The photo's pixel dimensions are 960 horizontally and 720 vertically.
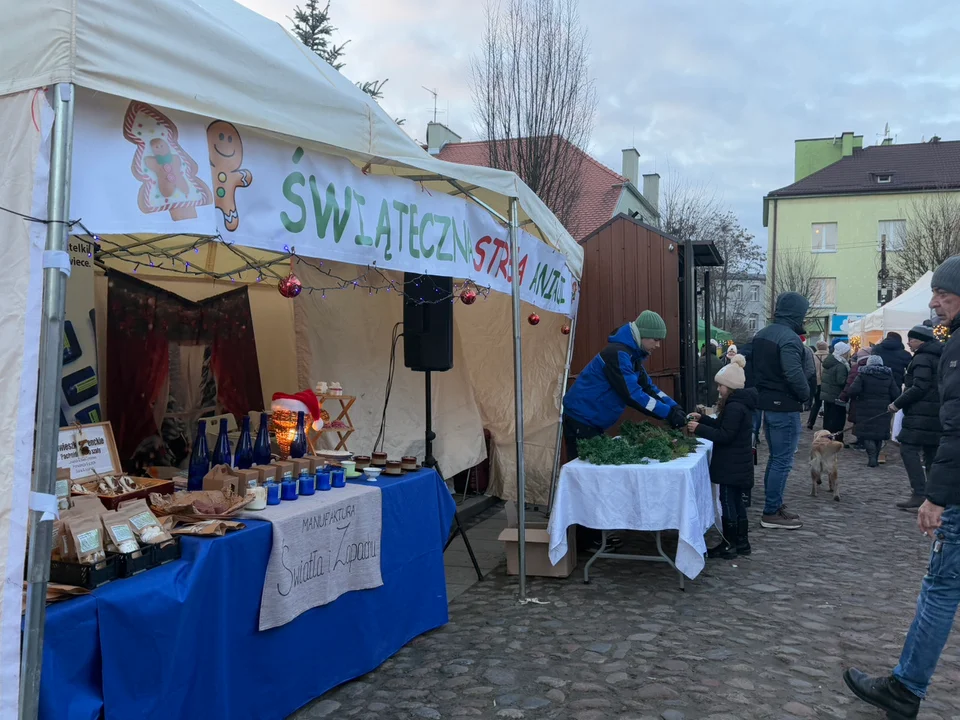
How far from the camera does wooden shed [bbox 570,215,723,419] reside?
26.5ft

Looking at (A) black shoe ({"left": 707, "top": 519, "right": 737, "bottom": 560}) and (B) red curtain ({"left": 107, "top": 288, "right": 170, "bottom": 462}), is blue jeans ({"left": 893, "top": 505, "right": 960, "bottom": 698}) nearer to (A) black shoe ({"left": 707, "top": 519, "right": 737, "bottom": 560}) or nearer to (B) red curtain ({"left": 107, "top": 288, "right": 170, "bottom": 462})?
(A) black shoe ({"left": 707, "top": 519, "right": 737, "bottom": 560})

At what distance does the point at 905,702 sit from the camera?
3176mm

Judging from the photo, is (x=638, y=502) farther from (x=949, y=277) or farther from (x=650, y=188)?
(x=650, y=188)

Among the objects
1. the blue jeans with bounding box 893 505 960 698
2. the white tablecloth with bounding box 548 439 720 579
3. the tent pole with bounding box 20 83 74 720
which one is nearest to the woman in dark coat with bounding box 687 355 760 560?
the white tablecloth with bounding box 548 439 720 579

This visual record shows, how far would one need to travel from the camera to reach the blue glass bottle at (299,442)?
13.3ft

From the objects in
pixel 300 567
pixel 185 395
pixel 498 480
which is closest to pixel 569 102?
pixel 498 480

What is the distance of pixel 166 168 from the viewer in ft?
8.20

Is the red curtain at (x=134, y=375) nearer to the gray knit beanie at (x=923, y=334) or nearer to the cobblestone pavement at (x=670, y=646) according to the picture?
the cobblestone pavement at (x=670, y=646)

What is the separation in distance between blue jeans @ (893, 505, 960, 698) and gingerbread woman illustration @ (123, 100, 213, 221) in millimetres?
3072

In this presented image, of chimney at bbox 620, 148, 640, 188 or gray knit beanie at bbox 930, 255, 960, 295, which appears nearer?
gray knit beanie at bbox 930, 255, 960, 295

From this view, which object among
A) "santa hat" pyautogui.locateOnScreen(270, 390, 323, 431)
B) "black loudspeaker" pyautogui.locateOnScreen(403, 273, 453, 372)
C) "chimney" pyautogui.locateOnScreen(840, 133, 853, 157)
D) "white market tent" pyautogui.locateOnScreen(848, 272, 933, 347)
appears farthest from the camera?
"chimney" pyautogui.locateOnScreen(840, 133, 853, 157)

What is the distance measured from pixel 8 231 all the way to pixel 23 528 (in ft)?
2.69

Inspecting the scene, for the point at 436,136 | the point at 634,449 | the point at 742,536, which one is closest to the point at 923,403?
the point at 742,536

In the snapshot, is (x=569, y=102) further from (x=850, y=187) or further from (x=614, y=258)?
(x=850, y=187)
